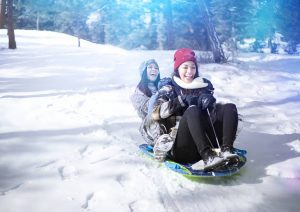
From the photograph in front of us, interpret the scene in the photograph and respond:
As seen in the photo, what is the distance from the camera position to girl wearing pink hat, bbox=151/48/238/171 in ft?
12.1

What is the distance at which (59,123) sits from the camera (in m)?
6.13

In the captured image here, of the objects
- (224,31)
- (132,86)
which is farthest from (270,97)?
(224,31)

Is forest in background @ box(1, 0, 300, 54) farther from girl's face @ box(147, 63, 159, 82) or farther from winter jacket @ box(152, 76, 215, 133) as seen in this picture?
winter jacket @ box(152, 76, 215, 133)

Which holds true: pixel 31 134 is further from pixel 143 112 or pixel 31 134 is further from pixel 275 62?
pixel 275 62

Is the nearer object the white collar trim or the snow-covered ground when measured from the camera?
the snow-covered ground

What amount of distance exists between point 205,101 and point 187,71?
538mm

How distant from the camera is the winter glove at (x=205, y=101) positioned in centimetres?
393

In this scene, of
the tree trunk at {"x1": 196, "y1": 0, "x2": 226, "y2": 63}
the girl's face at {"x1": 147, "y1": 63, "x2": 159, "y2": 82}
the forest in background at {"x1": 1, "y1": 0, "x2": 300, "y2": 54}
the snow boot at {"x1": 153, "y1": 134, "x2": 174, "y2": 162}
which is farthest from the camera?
the forest in background at {"x1": 1, "y1": 0, "x2": 300, "y2": 54}

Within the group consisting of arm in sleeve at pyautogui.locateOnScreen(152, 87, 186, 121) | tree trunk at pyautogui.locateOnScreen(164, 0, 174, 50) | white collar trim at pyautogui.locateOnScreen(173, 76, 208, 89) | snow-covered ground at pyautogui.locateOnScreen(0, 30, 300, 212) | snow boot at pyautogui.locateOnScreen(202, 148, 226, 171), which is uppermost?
tree trunk at pyautogui.locateOnScreen(164, 0, 174, 50)

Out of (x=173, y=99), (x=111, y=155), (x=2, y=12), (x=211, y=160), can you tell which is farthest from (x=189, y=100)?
(x=2, y=12)

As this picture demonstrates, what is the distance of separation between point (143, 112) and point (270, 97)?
5.63 metres

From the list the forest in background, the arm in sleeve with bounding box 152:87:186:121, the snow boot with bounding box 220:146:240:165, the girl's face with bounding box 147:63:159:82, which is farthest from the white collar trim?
the forest in background

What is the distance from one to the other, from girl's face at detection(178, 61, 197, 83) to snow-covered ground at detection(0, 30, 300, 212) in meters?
1.16

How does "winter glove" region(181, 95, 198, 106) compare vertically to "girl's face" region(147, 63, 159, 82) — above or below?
below
